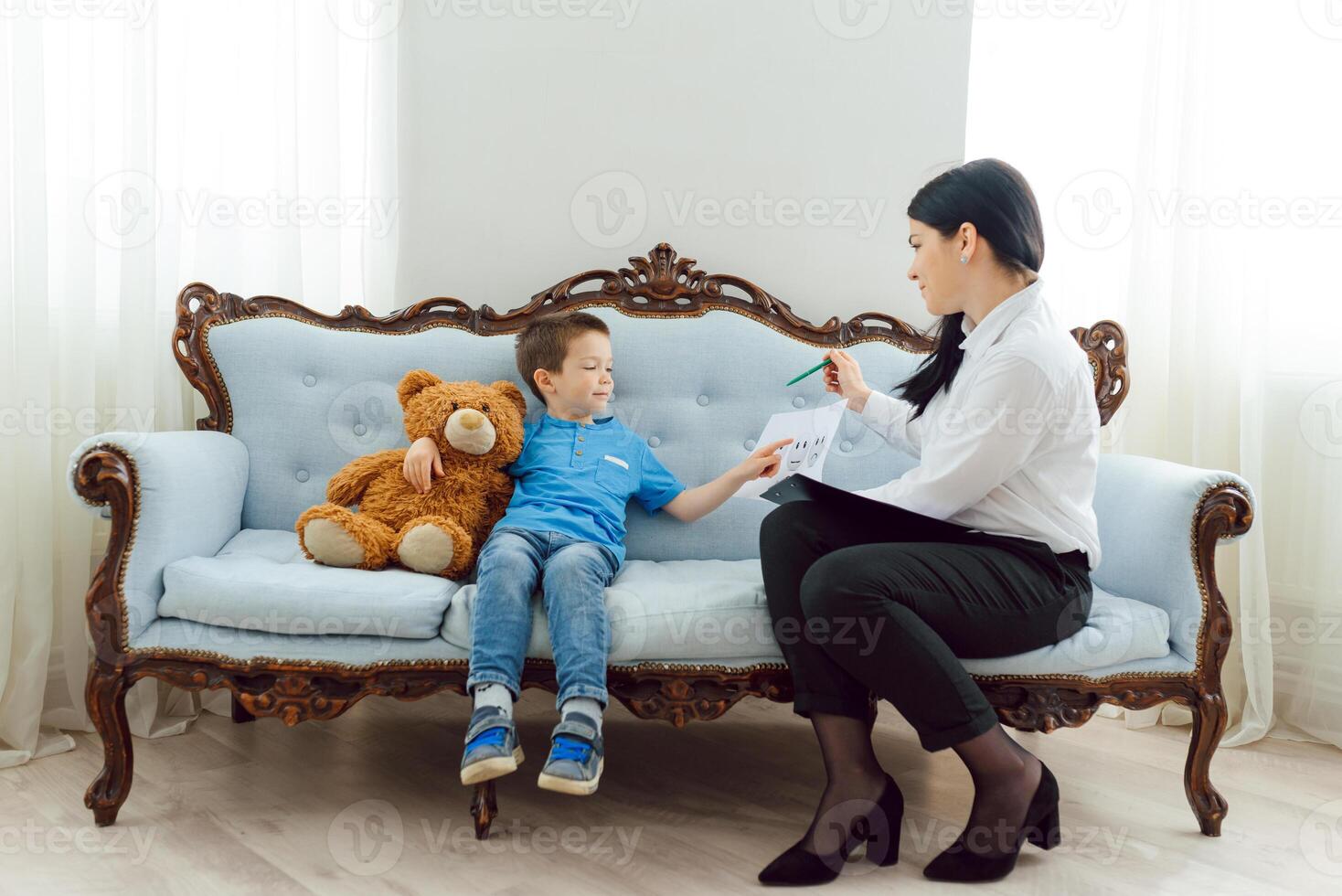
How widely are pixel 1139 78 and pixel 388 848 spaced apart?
2234mm

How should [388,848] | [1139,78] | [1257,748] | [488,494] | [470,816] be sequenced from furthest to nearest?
[1139,78] → [1257,748] → [488,494] → [470,816] → [388,848]

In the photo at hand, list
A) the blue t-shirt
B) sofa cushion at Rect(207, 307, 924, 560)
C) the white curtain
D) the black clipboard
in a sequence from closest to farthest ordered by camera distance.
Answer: the black clipboard
the blue t-shirt
sofa cushion at Rect(207, 307, 924, 560)
the white curtain

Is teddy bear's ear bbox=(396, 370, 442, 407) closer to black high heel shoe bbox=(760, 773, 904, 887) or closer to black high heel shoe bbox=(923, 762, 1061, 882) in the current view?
black high heel shoe bbox=(760, 773, 904, 887)

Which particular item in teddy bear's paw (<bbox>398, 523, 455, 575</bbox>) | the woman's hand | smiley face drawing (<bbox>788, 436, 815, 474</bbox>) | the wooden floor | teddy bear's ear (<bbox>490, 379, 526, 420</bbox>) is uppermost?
the woman's hand

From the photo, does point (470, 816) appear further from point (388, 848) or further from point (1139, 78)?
point (1139, 78)

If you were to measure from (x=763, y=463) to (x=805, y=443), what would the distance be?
8 centimetres

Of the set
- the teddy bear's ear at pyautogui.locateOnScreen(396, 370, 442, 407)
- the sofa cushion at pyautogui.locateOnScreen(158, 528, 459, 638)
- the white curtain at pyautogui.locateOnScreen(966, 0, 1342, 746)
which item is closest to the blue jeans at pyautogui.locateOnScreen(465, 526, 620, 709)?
the sofa cushion at pyautogui.locateOnScreen(158, 528, 459, 638)

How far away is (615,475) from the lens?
72.1 inches

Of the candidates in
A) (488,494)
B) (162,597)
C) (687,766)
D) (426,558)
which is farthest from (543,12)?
(687,766)

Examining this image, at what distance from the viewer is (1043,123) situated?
2.28 metres

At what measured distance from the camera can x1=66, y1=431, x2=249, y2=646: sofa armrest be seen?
59.9 inches

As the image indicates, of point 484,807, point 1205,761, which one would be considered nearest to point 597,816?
point 484,807

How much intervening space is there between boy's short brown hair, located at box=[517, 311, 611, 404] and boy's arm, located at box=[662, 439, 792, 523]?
0.36m

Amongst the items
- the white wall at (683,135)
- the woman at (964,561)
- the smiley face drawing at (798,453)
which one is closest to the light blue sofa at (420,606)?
the woman at (964,561)
